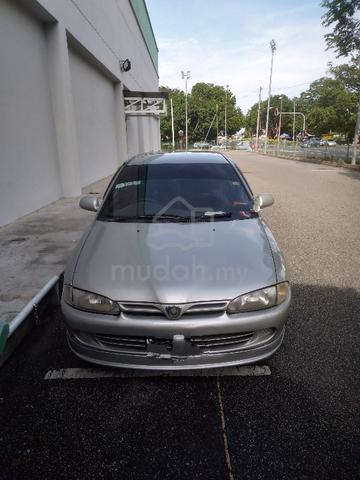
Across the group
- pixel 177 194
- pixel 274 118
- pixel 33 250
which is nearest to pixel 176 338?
pixel 177 194

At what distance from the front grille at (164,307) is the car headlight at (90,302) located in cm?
7

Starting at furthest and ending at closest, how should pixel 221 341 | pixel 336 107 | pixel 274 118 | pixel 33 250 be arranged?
pixel 274 118 < pixel 336 107 < pixel 33 250 < pixel 221 341

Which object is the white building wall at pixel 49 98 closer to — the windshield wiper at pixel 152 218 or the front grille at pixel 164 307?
the windshield wiper at pixel 152 218

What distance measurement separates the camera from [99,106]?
1383cm

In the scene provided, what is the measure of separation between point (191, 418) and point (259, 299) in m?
0.85

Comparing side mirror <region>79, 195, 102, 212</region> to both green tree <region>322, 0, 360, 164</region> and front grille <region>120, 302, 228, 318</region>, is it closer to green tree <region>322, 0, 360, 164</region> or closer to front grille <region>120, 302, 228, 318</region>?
front grille <region>120, 302, 228, 318</region>

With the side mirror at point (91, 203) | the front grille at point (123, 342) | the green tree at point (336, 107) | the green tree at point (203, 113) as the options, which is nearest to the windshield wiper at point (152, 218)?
the side mirror at point (91, 203)

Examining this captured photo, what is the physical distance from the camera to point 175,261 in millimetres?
2291

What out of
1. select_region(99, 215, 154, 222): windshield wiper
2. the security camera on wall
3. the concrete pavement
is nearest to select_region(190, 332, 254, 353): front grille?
select_region(99, 215, 154, 222): windshield wiper

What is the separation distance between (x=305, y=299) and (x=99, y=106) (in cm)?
1289

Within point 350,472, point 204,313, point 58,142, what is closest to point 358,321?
point 350,472

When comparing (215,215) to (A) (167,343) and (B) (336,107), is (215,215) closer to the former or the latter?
(A) (167,343)

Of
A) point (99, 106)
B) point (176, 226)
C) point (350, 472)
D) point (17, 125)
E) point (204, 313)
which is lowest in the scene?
point (350, 472)

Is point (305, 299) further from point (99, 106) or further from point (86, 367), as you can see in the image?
point (99, 106)
